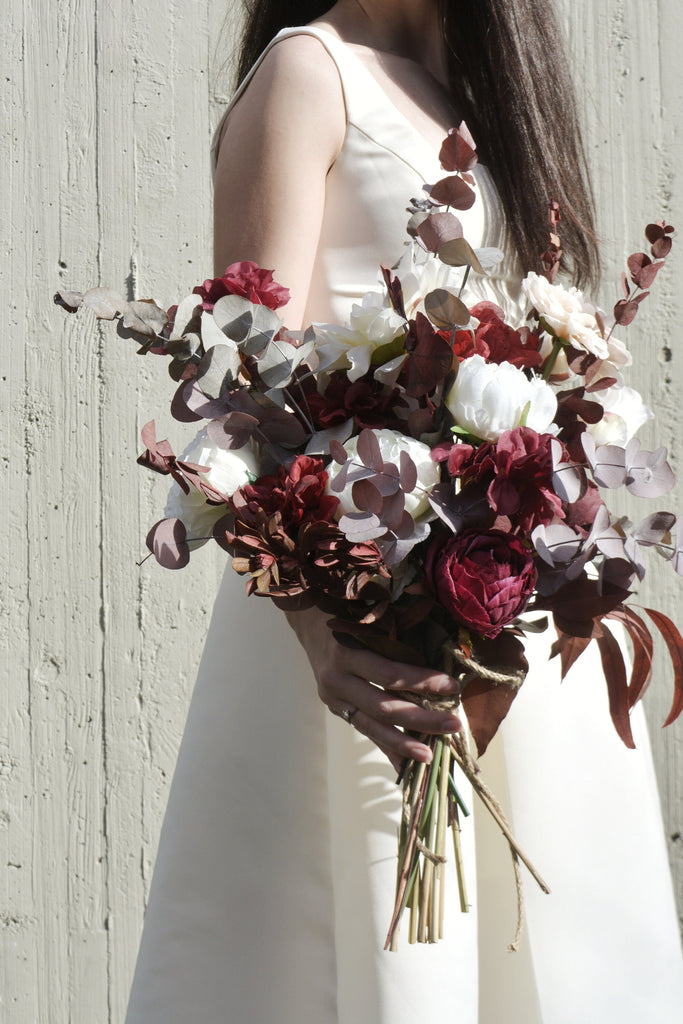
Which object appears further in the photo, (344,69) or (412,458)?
(344,69)

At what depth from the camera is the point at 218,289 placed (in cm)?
61

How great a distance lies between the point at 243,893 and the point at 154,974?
118 millimetres

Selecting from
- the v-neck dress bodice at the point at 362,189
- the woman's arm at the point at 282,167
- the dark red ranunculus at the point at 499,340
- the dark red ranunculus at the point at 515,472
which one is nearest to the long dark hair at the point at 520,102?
the v-neck dress bodice at the point at 362,189

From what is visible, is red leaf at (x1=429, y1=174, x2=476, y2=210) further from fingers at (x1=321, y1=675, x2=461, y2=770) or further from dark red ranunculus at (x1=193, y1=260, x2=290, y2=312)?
fingers at (x1=321, y1=675, x2=461, y2=770)

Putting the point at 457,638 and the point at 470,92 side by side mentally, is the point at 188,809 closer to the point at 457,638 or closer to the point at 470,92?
the point at 457,638

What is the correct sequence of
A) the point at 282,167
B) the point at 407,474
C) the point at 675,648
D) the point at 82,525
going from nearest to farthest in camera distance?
the point at 407,474 → the point at 675,648 → the point at 282,167 → the point at 82,525

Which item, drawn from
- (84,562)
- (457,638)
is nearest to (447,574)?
(457,638)

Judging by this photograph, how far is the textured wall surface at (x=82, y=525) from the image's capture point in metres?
1.49

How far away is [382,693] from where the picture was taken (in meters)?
0.61

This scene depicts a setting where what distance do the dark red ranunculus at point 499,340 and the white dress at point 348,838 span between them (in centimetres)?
22

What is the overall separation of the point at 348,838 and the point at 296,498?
29 centimetres

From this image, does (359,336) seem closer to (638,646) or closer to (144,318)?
(144,318)

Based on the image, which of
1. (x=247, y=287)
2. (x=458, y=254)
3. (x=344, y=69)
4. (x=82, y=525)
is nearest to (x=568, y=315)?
(x=458, y=254)

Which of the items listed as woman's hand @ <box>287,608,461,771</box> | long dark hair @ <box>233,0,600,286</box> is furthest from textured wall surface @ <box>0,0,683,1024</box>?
woman's hand @ <box>287,608,461,771</box>
